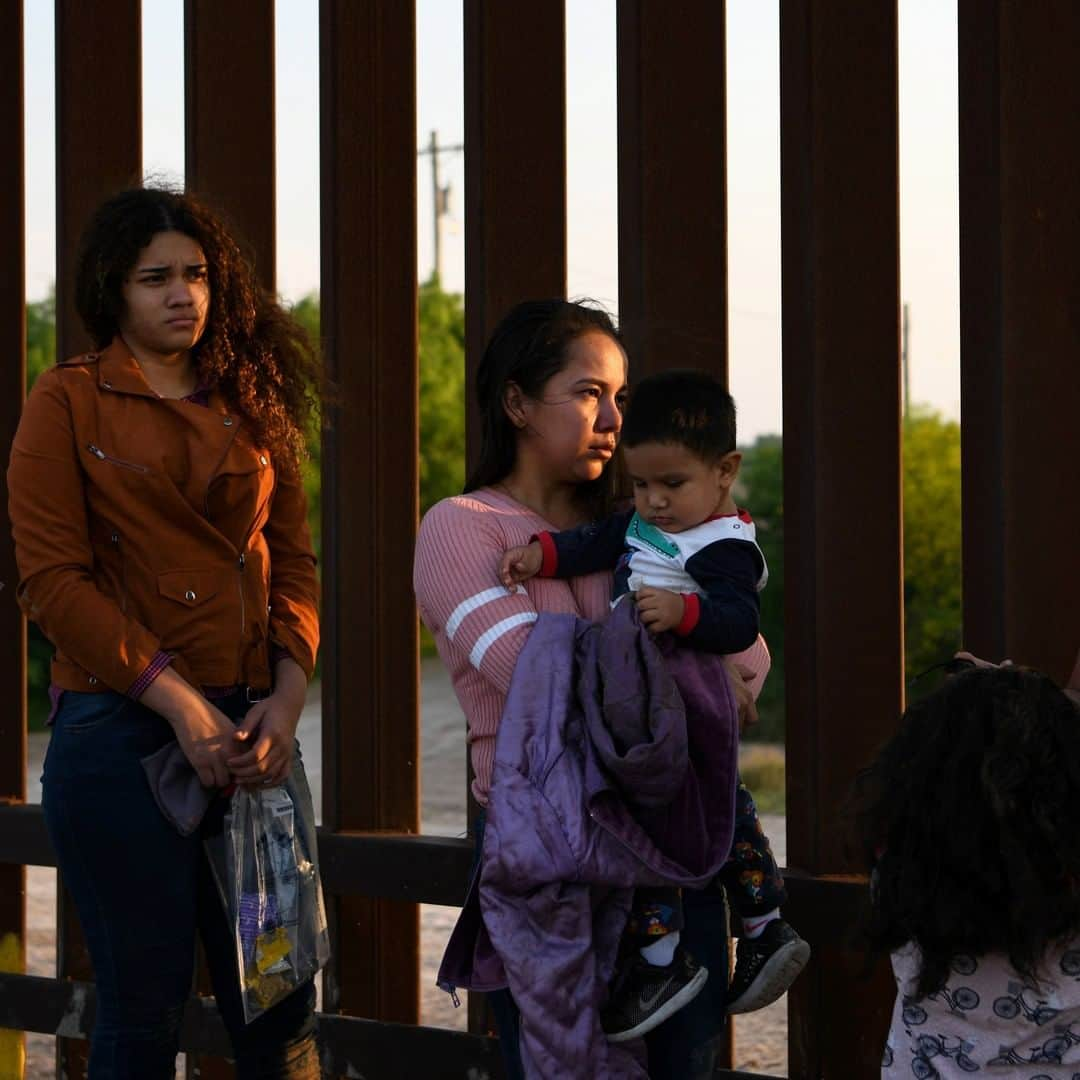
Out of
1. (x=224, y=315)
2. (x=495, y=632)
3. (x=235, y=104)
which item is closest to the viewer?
(x=495, y=632)

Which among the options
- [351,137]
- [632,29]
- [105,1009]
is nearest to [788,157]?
[632,29]

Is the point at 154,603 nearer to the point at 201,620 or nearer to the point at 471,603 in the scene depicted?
the point at 201,620

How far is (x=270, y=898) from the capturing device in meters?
2.80

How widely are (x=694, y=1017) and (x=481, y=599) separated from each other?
66cm

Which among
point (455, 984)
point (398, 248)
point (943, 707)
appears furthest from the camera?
point (398, 248)

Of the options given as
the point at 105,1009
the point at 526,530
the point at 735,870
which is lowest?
the point at 105,1009

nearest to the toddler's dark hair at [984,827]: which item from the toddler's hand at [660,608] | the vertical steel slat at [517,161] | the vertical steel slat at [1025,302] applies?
the toddler's hand at [660,608]

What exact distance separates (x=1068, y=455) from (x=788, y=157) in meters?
0.73

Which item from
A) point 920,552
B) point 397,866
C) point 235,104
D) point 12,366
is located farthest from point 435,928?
point 920,552

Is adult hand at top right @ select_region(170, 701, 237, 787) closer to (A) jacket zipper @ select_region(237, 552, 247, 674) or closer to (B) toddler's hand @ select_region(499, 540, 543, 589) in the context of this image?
(A) jacket zipper @ select_region(237, 552, 247, 674)

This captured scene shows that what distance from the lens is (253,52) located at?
12.2ft

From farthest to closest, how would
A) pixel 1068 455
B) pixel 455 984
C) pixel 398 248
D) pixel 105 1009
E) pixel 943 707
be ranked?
pixel 398 248 → pixel 1068 455 → pixel 105 1009 → pixel 455 984 → pixel 943 707

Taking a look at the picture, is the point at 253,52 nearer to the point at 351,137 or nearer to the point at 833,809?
the point at 351,137

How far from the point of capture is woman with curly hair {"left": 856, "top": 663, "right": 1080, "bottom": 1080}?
2.18 meters
